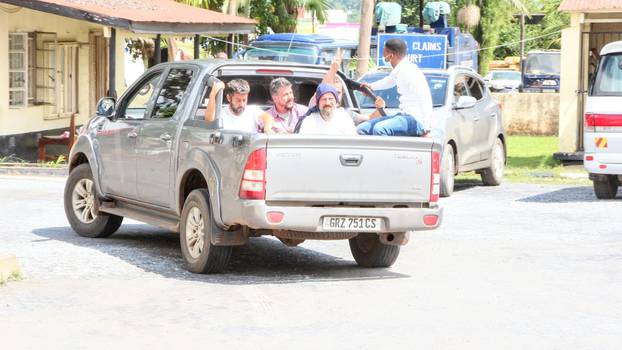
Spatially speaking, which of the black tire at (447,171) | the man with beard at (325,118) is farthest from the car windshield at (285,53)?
the man with beard at (325,118)

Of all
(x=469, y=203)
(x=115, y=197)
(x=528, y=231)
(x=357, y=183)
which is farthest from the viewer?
(x=469, y=203)

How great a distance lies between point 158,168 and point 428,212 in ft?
A: 8.28

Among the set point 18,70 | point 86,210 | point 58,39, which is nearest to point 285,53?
point 58,39

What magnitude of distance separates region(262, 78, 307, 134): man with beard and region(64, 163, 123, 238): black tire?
2320 millimetres

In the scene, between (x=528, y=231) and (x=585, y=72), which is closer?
(x=528, y=231)

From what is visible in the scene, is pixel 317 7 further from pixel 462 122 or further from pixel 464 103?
pixel 464 103

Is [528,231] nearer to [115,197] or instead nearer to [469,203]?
[469,203]

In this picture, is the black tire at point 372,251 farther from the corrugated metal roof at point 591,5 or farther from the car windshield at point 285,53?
the car windshield at point 285,53

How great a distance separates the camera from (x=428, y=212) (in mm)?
10562

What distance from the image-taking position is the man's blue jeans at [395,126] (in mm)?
11078

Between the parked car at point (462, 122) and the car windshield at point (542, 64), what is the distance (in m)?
30.3

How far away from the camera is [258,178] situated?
33.1 feet

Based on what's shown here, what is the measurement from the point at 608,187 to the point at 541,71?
111 ft

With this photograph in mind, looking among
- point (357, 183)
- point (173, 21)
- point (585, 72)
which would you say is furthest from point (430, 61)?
point (357, 183)
